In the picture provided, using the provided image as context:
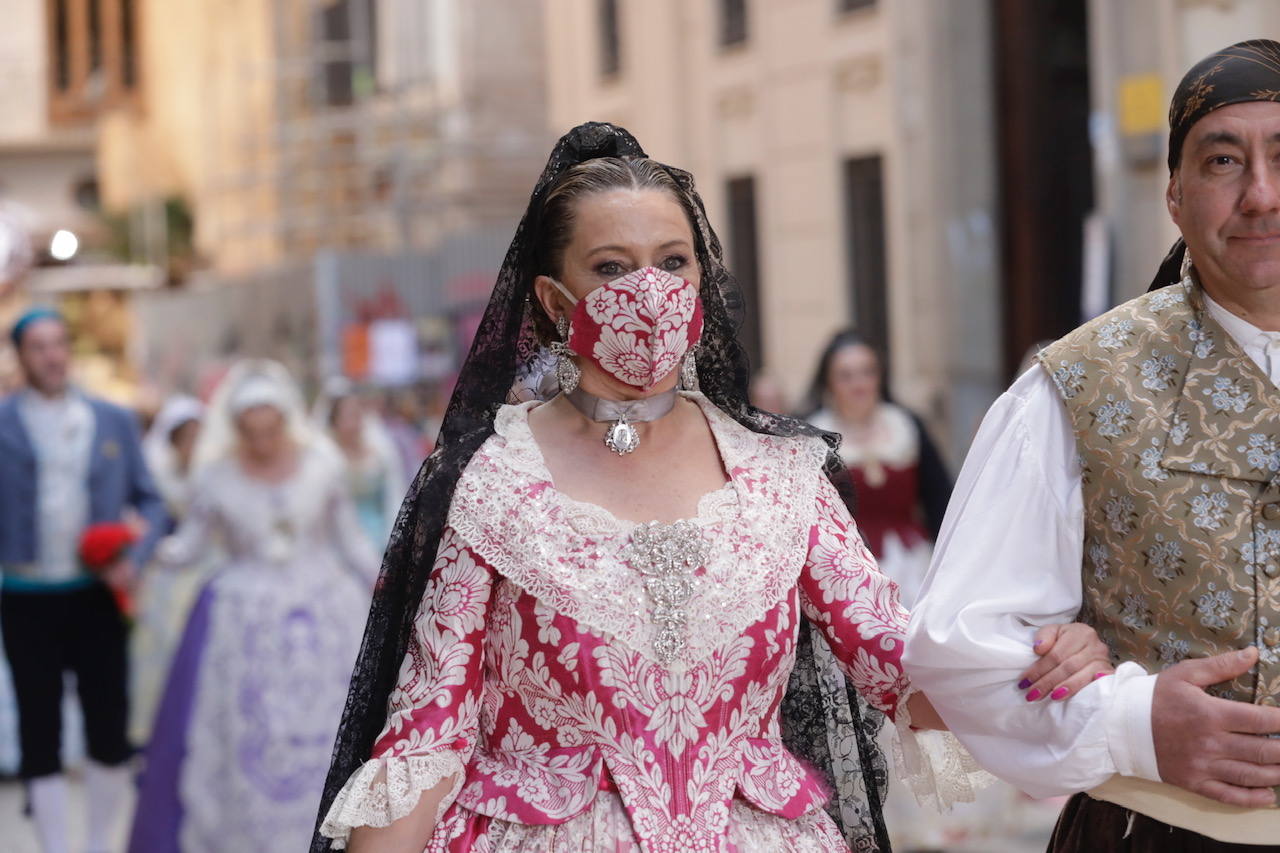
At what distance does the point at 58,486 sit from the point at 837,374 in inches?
128

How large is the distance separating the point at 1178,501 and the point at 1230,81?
61 cm

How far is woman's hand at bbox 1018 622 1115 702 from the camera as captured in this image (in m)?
2.82

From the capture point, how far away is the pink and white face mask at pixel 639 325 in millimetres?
3189

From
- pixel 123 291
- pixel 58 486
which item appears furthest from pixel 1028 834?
pixel 123 291

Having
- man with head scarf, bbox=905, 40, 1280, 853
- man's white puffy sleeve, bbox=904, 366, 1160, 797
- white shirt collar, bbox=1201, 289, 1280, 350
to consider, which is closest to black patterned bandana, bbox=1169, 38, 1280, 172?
man with head scarf, bbox=905, 40, 1280, 853

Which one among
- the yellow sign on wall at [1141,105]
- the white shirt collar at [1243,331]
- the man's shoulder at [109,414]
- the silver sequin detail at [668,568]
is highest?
the yellow sign on wall at [1141,105]

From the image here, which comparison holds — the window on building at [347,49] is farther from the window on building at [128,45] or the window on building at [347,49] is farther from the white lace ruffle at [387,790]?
the white lace ruffle at [387,790]

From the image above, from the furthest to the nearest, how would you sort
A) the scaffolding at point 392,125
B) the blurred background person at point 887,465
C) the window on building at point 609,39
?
1. the scaffolding at point 392,125
2. the window on building at point 609,39
3. the blurred background person at point 887,465

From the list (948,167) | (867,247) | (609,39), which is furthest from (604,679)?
(609,39)

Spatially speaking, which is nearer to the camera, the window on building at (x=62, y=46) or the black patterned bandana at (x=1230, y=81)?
the black patterned bandana at (x=1230, y=81)

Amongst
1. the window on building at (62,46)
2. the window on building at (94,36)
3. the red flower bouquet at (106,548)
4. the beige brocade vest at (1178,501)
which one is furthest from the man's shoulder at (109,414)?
the window on building at (62,46)

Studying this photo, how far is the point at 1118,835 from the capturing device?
2.98 meters

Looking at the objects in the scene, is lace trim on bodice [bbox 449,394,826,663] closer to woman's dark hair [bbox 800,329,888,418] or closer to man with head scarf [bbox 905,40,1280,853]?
man with head scarf [bbox 905,40,1280,853]

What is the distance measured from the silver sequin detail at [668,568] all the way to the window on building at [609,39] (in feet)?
47.8
